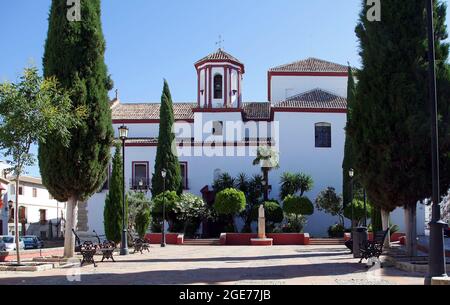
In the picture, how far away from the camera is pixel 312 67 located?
44750 millimetres

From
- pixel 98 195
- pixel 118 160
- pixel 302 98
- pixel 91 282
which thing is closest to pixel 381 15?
pixel 91 282

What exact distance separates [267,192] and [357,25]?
21877mm

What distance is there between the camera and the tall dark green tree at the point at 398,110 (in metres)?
14.8

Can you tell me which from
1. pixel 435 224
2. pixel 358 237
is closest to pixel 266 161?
pixel 358 237

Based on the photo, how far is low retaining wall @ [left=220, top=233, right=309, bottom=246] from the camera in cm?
3194

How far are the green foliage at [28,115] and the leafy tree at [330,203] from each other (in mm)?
23718

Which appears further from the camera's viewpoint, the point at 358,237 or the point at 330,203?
the point at 330,203

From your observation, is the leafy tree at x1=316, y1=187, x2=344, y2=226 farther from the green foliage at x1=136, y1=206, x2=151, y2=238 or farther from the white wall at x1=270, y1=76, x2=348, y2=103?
the green foliage at x1=136, y1=206, x2=151, y2=238

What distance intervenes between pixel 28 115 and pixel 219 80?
28679 millimetres

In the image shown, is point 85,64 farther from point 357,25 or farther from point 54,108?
point 357,25

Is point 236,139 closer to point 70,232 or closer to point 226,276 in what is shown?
point 70,232

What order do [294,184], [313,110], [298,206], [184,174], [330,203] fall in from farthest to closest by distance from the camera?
[313,110] → [184,174] → [294,184] → [330,203] → [298,206]

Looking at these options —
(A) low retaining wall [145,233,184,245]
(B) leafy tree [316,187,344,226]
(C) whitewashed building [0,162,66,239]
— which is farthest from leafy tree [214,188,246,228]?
(C) whitewashed building [0,162,66,239]
